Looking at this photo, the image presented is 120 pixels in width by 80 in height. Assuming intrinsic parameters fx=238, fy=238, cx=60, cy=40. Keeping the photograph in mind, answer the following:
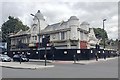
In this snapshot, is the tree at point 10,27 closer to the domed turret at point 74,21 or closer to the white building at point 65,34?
the white building at point 65,34

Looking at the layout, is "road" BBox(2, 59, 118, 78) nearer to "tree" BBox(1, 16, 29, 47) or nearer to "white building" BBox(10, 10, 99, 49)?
"white building" BBox(10, 10, 99, 49)

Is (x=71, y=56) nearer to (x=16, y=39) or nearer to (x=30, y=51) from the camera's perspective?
(x=30, y=51)

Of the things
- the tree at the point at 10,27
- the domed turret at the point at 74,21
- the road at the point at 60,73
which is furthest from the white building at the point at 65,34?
the road at the point at 60,73

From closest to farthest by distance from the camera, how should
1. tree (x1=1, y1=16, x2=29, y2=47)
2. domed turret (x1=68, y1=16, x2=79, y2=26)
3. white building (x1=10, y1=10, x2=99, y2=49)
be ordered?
white building (x1=10, y1=10, x2=99, y2=49) → domed turret (x1=68, y1=16, x2=79, y2=26) → tree (x1=1, y1=16, x2=29, y2=47)

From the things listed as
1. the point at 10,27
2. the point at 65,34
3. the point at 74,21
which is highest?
the point at 10,27

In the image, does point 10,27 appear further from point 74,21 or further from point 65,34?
point 74,21

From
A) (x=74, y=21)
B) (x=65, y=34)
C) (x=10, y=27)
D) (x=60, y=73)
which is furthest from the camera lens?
(x=10, y=27)

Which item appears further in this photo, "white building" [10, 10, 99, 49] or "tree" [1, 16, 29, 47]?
"tree" [1, 16, 29, 47]

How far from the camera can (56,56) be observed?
47.1 m

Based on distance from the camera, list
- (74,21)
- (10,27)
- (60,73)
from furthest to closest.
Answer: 1. (10,27)
2. (74,21)
3. (60,73)

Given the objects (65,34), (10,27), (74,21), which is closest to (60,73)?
(74,21)

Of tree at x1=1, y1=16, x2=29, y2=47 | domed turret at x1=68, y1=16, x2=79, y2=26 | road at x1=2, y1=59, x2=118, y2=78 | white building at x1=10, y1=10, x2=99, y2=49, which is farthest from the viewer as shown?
tree at x1=1, y1=16, x2=29, y2=47

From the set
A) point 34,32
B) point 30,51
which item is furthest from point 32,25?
point 30,51

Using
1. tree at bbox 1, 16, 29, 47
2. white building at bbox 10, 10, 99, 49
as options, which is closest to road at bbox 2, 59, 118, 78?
white building at bbox 10, 10, 99, 49
